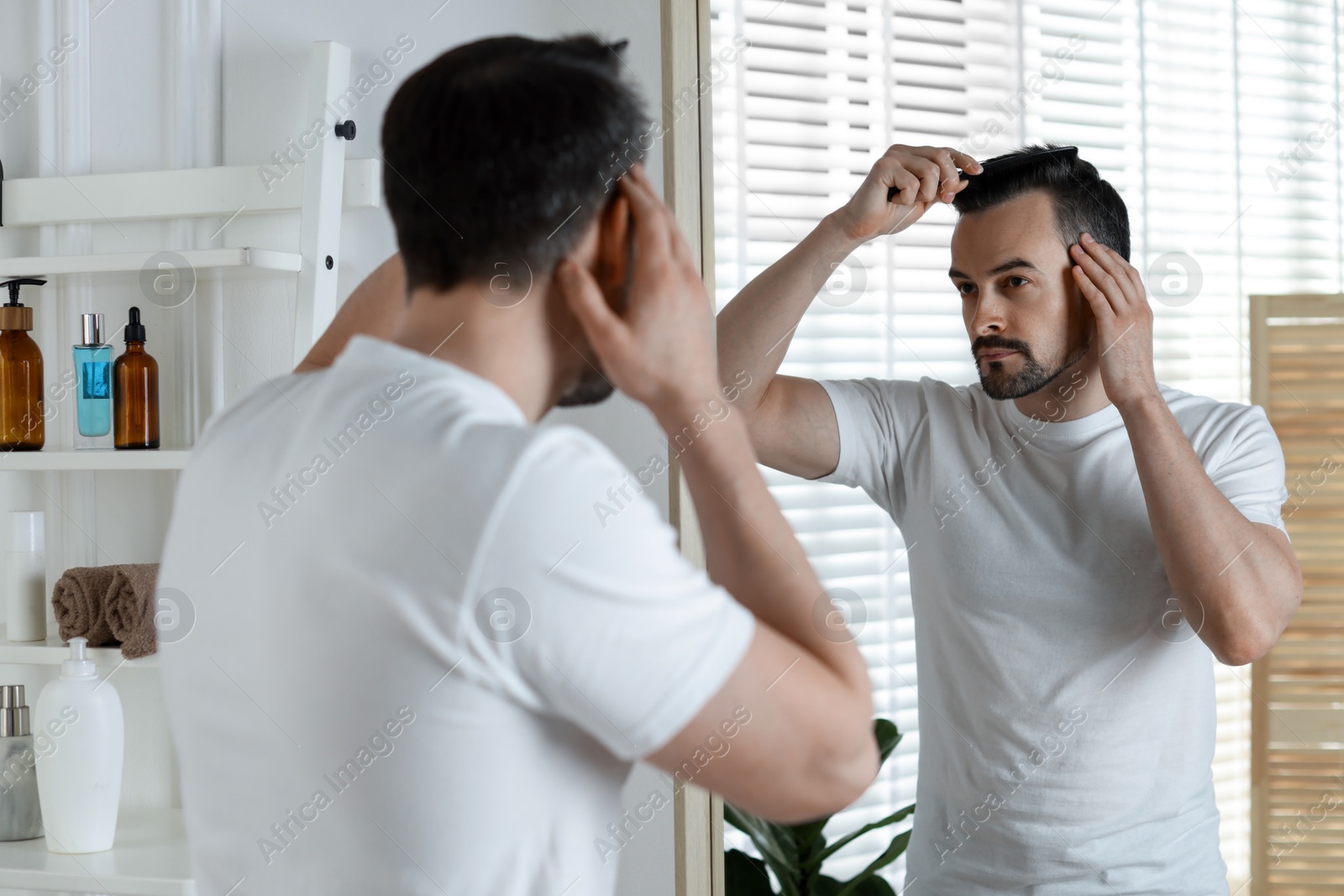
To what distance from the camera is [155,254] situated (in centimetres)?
→ 118

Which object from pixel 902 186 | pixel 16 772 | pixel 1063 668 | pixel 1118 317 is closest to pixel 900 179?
pixel 902 186

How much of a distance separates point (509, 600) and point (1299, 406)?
3.57ft

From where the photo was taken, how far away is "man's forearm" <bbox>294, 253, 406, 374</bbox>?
2.04 ft

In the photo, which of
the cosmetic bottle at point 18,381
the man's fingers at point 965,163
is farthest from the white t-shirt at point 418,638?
the cosmetic bottle at point 18,381

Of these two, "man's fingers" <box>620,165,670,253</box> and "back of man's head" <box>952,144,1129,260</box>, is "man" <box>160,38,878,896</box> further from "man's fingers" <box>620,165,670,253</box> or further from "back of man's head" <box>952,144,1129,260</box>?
"back of man's head" <box>952,144,1129,260</box>

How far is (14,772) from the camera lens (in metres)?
1.20

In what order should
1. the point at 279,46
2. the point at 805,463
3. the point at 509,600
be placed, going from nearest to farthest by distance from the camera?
1. the point at 509,600
2. the point at 805,463
3. the point at 279,46

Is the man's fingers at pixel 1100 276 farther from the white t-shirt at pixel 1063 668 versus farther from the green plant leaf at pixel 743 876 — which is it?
the green plant leaf at pixel 743 876

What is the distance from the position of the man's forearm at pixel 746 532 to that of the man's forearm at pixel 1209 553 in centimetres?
58

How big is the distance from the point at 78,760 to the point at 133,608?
17 centimetres

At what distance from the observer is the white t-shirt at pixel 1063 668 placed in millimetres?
976

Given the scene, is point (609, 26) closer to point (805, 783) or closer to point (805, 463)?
point (805, 463)

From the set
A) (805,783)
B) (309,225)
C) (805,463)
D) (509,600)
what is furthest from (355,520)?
(309,225)

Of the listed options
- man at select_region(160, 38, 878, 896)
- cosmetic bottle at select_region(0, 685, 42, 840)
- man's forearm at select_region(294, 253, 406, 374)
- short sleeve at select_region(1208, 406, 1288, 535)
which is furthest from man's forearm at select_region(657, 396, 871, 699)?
cosmetic bottle at select_region(0, 685, 42, 840)
